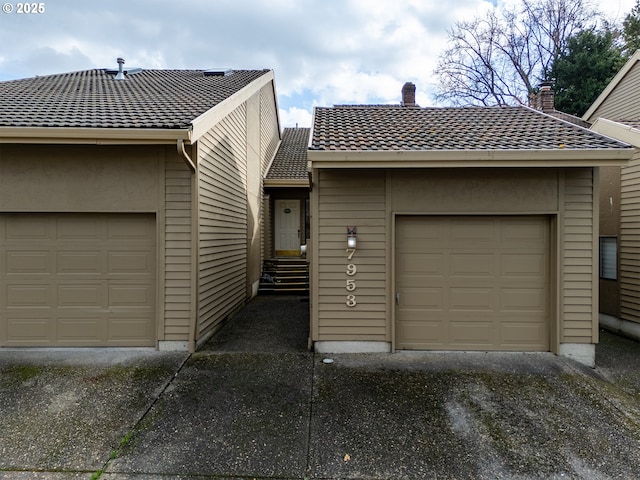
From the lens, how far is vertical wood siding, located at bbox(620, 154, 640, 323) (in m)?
6.18

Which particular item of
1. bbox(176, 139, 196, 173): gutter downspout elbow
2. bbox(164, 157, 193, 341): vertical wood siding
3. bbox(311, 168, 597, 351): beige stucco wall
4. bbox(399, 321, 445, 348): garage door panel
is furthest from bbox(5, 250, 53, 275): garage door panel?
bbox(399, 321, 445, 348): garage door panel

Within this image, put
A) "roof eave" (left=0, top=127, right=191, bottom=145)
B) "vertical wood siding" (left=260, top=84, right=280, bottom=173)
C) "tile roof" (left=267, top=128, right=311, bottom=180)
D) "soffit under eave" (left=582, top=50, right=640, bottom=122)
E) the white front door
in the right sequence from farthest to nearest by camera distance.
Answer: the white front door
"tile roof" (left=267, top=128, right=311, bottom=180)
"vertical wood siding" (left=260, top=84, right=280, bottom=173)
"soffit under eave" (left=582, top=50, right=640, bottom=122)
"roof eave" (left=0, top=127, right=191, bottom=145)

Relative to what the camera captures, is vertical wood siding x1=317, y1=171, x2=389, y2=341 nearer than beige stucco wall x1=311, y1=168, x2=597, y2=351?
No

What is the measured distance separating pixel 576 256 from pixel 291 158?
384 inches

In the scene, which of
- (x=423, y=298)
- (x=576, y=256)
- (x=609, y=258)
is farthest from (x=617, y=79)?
(x=423, y=298)

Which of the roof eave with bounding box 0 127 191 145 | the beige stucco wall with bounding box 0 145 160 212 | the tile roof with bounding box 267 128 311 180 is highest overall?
the tile roof with bounding box 267 128 311 180

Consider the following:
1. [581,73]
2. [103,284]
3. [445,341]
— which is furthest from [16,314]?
[581,73]

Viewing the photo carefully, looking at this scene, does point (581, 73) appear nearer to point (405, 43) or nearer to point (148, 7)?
point (405, 43)

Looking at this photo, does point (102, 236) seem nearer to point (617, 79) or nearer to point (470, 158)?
point (470, 158)

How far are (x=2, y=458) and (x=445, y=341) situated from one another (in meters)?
5.04

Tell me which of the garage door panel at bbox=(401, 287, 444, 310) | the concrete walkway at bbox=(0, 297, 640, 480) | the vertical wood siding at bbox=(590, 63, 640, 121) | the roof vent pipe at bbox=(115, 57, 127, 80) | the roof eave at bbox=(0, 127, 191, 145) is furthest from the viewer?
the roof vent pipe at bbox=(115, 57, 127, 80)

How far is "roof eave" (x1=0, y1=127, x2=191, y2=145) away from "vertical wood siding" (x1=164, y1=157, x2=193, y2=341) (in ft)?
2.07

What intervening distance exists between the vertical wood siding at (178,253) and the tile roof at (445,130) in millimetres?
2013

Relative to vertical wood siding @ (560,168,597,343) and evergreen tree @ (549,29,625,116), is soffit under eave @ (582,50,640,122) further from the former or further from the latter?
evergreen tree @ (549,29,625,116)
